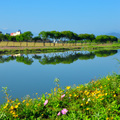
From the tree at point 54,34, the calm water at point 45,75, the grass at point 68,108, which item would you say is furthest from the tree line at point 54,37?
the grass at point 68,108

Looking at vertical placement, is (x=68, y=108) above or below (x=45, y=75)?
above

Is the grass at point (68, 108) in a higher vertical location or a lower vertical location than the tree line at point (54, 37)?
lower

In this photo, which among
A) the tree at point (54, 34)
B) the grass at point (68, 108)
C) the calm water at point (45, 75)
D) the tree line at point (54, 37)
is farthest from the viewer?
the tree at point (54, 34)

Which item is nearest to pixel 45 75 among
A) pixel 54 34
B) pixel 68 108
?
→ pixel 68 108

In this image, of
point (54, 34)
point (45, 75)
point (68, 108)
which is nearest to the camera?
point (68, 108)

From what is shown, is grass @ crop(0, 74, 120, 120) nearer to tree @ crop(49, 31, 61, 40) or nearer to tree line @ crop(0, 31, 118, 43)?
tree line @ crop(0, 31, 118, 43)

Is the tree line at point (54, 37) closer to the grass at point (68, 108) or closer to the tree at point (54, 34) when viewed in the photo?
the tree at point (54, 34)

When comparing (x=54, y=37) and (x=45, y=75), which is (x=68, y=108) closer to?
Answer: (x=45, y=75)

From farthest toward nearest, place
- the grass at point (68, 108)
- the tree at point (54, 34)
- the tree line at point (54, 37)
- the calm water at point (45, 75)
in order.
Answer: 1. the tree at point (54, 34)
2. the tree line at point (54, 37)
3. the calm water at point (45, 75)
4. the grass at point (68, 108)

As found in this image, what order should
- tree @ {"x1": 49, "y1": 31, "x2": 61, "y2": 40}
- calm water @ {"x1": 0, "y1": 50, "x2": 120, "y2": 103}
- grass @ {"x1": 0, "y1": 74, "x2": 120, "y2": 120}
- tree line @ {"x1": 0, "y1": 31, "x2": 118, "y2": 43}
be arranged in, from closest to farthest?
grass @ {"x1": 0, "y1": 74, "x2": 120, "y2": 120}
calm water @ {"x1": 0, "y1": 50, "x2": 120, "y2": 103}
tree line @ {"x1": 0, "y1": 31, "x2": 118, "y2": 43}
tree @ {"x1": 49, "y1": 31, "x2": 61, "y2": 40}

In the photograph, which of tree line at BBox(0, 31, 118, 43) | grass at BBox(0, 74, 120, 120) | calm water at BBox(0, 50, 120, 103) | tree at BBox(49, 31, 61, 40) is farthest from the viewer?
tree at BBox(49, 31, 61, 40)

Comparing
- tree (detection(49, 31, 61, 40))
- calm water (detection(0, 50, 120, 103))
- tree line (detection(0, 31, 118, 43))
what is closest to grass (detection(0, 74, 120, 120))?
calm water (detection(0, 50, 120, 103))

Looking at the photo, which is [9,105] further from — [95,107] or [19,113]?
[95,107]

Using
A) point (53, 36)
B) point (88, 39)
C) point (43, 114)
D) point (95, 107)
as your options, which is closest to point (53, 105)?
point (43, 114)
